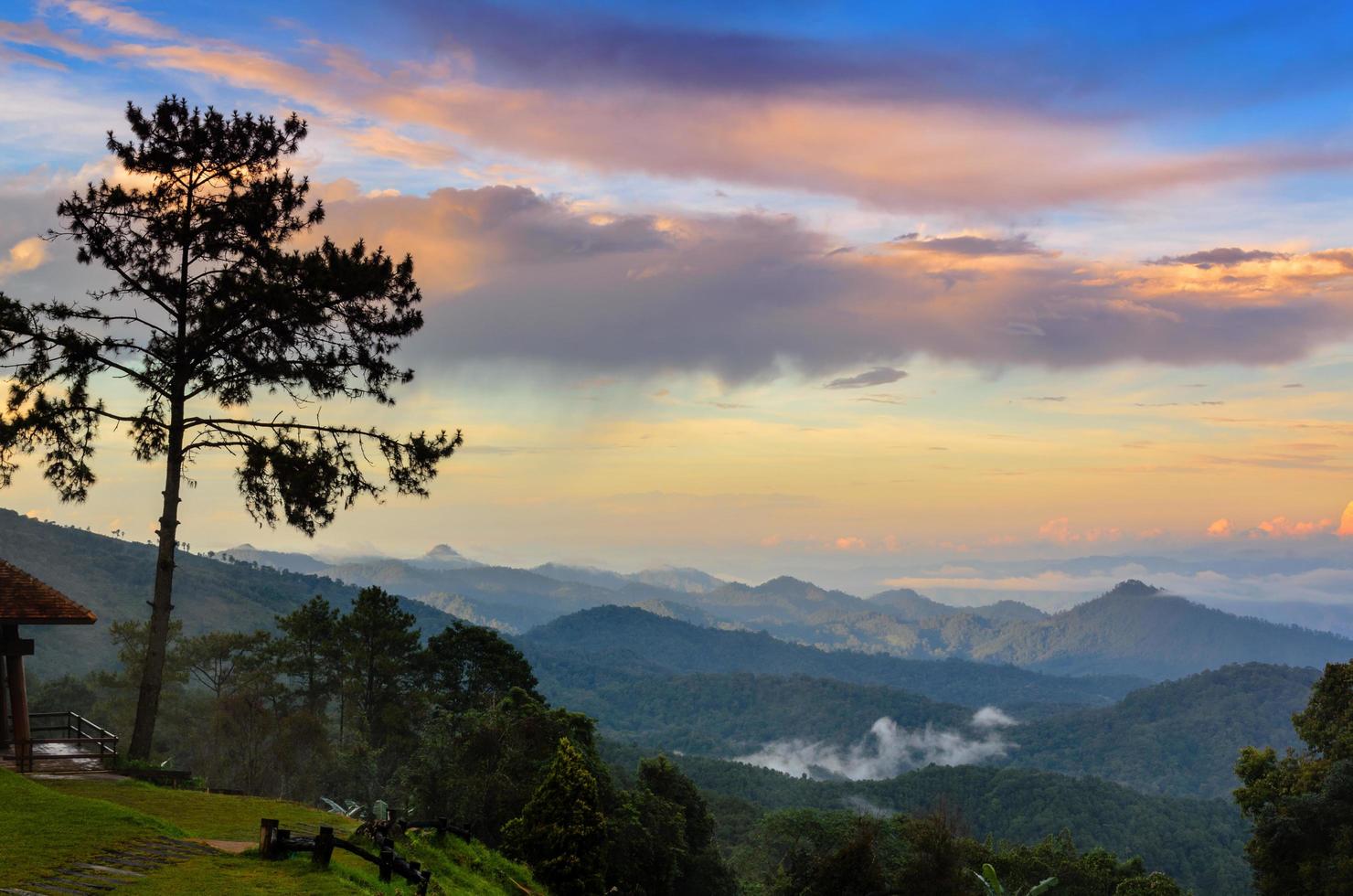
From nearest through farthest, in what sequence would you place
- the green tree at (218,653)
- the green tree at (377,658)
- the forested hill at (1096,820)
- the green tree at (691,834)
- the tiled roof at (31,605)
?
the tiled roof at (31,605) < the green tree at (691,834) < the green tree at (377,658) < the green tree at (218,653) < the forested hill at (1096,820)

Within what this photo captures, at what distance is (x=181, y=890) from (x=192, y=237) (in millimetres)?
18633

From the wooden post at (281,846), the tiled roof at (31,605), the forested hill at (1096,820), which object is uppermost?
the tiled roof at (31,605)

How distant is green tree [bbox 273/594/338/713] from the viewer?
2534 inches

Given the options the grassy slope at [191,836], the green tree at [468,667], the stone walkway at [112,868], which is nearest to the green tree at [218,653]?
the green tree at [468,667]

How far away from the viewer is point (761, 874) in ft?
298

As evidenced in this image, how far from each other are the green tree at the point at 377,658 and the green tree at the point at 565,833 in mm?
32484

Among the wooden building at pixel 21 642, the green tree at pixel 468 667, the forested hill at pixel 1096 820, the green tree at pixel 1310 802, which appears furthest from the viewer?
the forested hill at pixel 1096 820

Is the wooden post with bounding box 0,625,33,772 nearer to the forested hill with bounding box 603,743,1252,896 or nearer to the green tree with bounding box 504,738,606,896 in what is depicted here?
the green tree with bounding box 504,738,606,896

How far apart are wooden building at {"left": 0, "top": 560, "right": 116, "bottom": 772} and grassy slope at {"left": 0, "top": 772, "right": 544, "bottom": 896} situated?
13.5 feet

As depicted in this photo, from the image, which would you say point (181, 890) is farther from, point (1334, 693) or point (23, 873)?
point (1334, 693)

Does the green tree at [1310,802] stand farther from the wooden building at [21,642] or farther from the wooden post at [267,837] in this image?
the wooden building at [21,642]

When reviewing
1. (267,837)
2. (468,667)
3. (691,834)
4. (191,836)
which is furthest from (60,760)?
(691,834)

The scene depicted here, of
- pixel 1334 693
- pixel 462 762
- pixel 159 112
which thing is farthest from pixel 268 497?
pixel 1334 693

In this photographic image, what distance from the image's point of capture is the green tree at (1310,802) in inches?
1831
